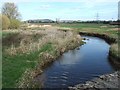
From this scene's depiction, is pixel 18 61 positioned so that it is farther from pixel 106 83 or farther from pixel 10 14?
pixel 10 14

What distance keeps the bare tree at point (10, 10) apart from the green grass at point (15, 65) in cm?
7025

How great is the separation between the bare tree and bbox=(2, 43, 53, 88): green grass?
2766 inches

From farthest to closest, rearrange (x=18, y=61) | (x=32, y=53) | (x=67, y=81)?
1. (x=32, y=53)
2. (x=18, y=61)
3. (x=67, y=81)

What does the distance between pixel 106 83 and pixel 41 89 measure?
184 inches

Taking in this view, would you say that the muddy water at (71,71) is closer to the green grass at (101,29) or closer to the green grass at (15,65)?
the green grass at (15,65)

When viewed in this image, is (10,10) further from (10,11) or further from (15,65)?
(15,65)

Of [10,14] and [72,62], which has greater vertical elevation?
[10,14]

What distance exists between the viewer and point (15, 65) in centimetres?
2177

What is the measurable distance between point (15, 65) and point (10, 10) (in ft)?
250

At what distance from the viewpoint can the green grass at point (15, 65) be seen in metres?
17.4

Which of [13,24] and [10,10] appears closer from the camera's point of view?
[13,24]

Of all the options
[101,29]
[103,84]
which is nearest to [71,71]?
[103,84]

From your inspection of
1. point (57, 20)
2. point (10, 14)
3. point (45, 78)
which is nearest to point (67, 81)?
point (45, 78)

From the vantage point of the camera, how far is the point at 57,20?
196 metres
